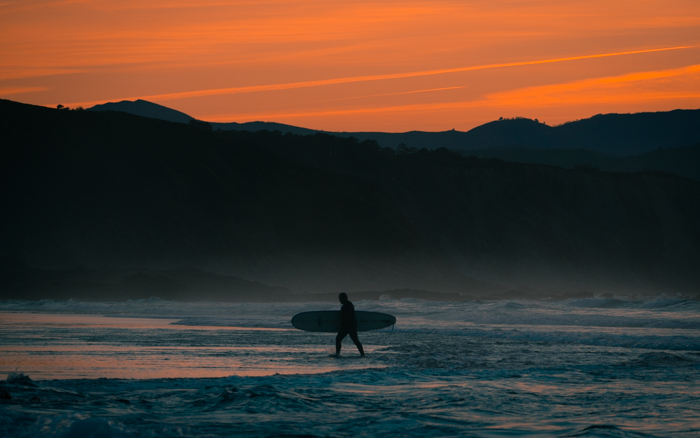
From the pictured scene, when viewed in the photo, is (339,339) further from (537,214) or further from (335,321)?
(537,214)

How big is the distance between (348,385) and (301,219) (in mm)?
65264

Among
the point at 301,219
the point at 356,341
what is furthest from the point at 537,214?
the point at 356,341

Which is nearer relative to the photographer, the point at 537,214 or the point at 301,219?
the point at 301,219

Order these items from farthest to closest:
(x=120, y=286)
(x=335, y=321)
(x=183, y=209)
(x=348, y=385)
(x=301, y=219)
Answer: (x=301, y=219)
(x=183, y=209)
(x=120, y=286)
(x=335, y=321)
(x=348, y=385)

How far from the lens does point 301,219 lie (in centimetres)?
7456

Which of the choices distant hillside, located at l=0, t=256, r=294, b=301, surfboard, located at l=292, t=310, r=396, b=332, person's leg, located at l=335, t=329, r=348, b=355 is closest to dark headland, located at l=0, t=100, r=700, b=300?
distant hillside, located at l=0, t=256, r=294, b=301

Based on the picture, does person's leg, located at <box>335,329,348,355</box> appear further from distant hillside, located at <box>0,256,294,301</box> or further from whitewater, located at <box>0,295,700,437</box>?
distant hillside, located at <box>0,256,294,301</box>

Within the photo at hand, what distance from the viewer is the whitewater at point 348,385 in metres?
6.89

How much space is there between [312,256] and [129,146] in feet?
75.7

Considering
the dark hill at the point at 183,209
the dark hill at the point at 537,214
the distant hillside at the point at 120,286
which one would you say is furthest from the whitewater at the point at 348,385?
the dark hill at the point at 537,214

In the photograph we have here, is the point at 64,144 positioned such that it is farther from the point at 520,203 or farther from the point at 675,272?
the point at 675,272

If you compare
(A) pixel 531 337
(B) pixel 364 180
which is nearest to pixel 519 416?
(A) pixel 531 337

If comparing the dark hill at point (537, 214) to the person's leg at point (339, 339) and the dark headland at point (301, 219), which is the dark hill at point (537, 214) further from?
the person's leg at point (339, 339)

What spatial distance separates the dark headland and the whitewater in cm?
Result: 3514
